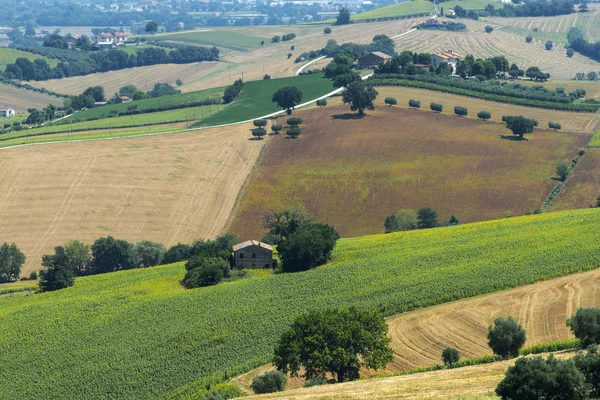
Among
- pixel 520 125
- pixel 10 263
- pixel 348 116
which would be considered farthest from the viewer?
pixel 348 116

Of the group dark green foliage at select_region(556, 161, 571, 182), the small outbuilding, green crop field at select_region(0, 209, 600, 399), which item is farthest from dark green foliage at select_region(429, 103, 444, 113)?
the small outbuilding

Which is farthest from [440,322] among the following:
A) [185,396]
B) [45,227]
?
[45,227]

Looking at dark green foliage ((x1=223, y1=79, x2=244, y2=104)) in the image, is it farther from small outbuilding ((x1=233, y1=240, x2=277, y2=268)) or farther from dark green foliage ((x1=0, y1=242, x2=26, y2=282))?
small outbuilding ((x1=233, y1=240, x2=277, y2=268))

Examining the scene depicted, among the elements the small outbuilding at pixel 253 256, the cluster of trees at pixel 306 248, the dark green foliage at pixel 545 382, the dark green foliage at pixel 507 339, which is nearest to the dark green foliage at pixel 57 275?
the small outbuilding at pixel 253 256

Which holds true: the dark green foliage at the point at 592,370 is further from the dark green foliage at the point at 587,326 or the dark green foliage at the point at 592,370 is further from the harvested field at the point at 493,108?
the harvested field at the point at 493,108

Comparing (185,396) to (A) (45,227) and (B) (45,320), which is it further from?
(A) (45,227)

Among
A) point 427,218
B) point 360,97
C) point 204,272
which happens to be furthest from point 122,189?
point 360,97

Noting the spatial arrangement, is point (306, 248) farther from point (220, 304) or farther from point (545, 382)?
point (545, 382)
